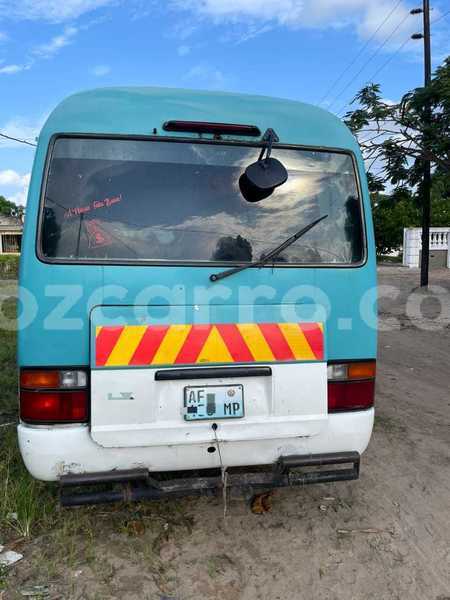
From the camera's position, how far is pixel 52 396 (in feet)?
8.62

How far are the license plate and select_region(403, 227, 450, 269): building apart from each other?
64.0 ft

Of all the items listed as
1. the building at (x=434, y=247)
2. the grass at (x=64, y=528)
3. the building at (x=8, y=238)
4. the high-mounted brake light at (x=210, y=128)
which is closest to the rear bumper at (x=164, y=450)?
the grass at (x=64, y=528)

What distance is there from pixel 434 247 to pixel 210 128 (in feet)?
64.2

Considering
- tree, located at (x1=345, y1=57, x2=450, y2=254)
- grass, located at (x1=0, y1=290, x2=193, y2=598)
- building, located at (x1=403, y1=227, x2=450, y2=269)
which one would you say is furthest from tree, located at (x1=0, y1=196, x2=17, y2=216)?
grass, located at (x1=0, y1=290, x2=193, y2=598)

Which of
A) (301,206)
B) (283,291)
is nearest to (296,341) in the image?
(283,291)

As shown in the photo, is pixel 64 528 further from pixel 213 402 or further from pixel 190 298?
pixel 190 298

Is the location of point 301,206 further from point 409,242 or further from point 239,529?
point 409,242

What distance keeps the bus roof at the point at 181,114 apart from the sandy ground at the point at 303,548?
2331 mm

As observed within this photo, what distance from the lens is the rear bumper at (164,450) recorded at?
264 cm

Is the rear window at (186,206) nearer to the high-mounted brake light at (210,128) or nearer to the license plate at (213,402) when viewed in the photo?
the high-mounted brake light at (210,128)

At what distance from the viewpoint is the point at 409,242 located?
2166 cm

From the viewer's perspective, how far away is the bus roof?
292cm

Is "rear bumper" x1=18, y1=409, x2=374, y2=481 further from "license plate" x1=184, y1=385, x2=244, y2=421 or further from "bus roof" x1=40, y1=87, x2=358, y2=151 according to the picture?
"bus roof" x1=40, y1=87, x2=358, y2=151

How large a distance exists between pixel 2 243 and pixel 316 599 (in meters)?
43.8
